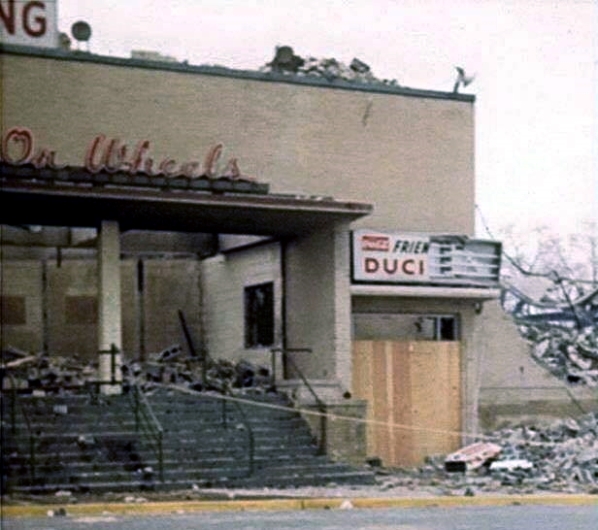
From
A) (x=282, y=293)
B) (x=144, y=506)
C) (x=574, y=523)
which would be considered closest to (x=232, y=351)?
(x=282, y=293)

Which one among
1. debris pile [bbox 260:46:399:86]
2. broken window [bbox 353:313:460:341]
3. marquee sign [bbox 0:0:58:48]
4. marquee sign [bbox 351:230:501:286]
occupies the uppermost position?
debris pile [bbox 260:46:399:86]

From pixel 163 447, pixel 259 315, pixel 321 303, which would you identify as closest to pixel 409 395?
pixel 321 303

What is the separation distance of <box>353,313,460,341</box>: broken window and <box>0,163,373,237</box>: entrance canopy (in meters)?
2.34

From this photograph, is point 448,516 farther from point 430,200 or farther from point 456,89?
point 456,89

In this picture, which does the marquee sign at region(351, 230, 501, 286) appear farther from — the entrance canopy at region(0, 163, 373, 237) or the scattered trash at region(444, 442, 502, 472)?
the scattered trash at region(444, 442, 502, 472)

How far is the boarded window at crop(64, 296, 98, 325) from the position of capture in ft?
93.9

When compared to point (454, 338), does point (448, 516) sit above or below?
below

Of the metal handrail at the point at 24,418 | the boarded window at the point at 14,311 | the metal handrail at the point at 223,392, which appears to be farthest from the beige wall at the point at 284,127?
the metal handrail at the point at 24,418

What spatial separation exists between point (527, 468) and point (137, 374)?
22.9 ft

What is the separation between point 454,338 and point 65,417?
9.42 m

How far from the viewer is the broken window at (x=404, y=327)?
1095 inches

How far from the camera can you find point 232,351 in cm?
2930

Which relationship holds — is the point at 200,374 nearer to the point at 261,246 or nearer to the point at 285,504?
the point at 261,246

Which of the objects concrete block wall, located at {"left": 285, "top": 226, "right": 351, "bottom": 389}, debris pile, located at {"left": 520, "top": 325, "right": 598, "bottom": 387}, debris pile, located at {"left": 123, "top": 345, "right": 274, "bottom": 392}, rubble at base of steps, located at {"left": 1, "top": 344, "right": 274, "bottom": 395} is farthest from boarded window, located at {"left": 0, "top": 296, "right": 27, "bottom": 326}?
debris pile, located at {"left": 520, "top": 325, "right": 598, "bottom": 387}
